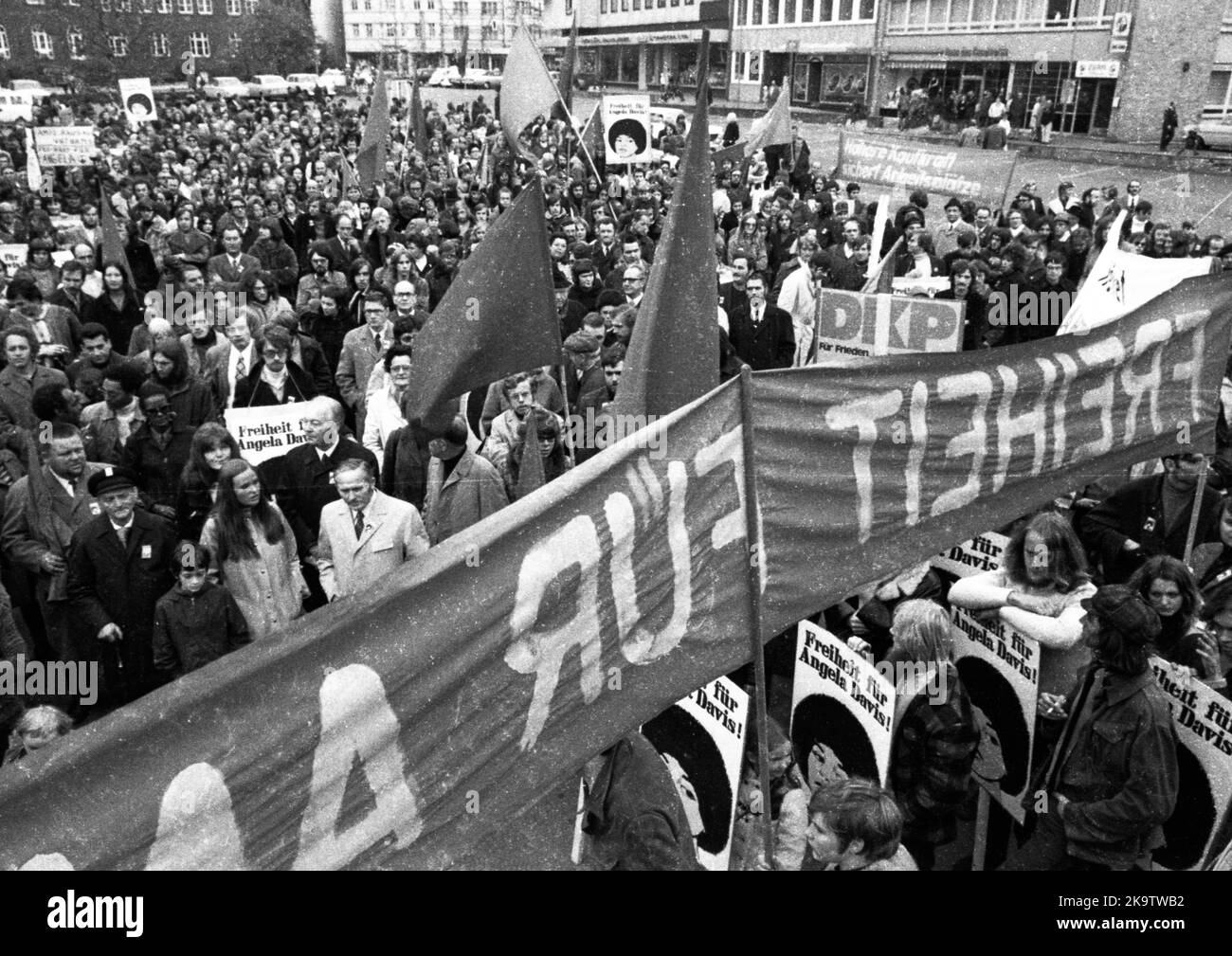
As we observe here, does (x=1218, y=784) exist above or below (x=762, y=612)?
below

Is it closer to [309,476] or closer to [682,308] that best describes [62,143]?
[309,476]

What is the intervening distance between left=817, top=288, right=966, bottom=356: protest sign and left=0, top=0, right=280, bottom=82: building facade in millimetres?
58985

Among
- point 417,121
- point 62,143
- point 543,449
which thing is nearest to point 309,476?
point 543,449

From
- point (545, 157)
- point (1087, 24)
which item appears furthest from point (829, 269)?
point (1087, 24)

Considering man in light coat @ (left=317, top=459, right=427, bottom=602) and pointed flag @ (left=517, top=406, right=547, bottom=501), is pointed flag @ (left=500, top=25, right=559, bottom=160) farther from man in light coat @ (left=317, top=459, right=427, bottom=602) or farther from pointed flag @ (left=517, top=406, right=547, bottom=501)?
man in light coat @ (left=317, top=459, right=427, bottom=602)

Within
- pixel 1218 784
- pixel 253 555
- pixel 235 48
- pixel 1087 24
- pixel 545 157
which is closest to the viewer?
pixel 1218 784

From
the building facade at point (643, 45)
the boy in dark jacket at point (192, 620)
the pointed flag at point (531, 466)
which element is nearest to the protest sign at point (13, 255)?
the boy in dark jacket at point (192, 620)

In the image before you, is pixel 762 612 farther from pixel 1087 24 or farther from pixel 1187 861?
pixel 1087 24

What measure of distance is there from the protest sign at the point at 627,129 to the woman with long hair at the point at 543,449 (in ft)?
34.6

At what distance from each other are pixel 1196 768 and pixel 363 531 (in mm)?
3236

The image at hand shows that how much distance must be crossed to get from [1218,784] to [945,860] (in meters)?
1.11

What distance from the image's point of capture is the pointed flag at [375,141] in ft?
47.1
